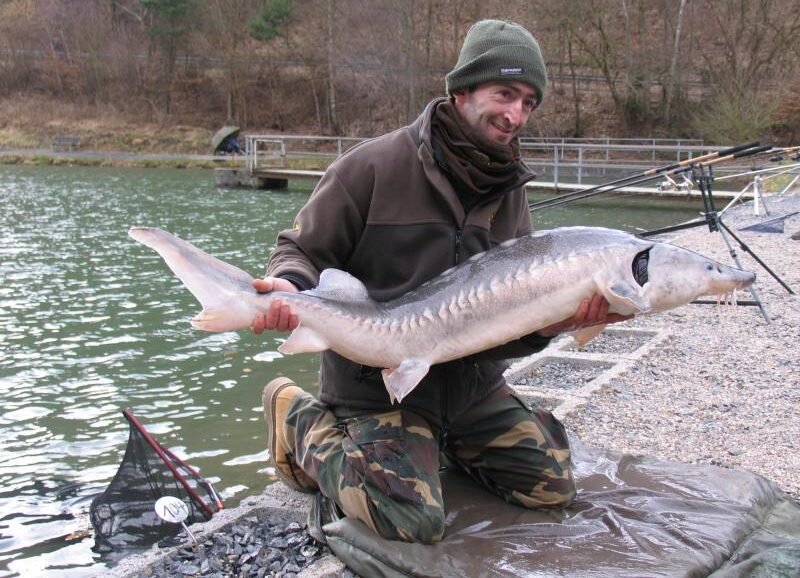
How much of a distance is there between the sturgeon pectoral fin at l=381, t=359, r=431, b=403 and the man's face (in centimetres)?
103

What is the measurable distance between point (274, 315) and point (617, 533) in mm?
1763

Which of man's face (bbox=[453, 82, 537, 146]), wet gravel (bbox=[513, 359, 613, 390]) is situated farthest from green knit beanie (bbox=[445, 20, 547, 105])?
wet gravel (bbox=[513, 359, 613, 390])

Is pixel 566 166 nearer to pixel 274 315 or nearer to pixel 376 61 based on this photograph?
pixel 376 61

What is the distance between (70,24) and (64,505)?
54.3m

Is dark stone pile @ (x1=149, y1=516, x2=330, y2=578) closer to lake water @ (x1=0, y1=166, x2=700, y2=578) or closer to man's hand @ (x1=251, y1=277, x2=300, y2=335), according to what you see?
lake water @ (x1=0, y1=166, x2=700, y2=578)

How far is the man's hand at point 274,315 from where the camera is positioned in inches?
126

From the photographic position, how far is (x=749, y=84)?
1319 inches

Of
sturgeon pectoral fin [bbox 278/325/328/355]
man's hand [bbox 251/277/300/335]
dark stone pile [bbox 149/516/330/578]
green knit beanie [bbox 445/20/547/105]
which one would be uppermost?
green knit beanie [bbox 445/20/547/105]

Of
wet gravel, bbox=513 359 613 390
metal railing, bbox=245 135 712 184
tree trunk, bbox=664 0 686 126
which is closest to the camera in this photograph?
wet gravel, bbox=513 359 613 390

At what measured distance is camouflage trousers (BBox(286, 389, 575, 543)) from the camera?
3512 mm

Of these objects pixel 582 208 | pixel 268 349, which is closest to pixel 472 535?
pixel 268 349

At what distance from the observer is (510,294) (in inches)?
137

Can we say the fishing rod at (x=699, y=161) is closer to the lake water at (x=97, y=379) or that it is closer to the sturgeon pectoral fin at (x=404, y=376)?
the lake water at (x=97, y=379)

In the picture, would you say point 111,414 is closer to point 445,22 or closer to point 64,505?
point 64,505
